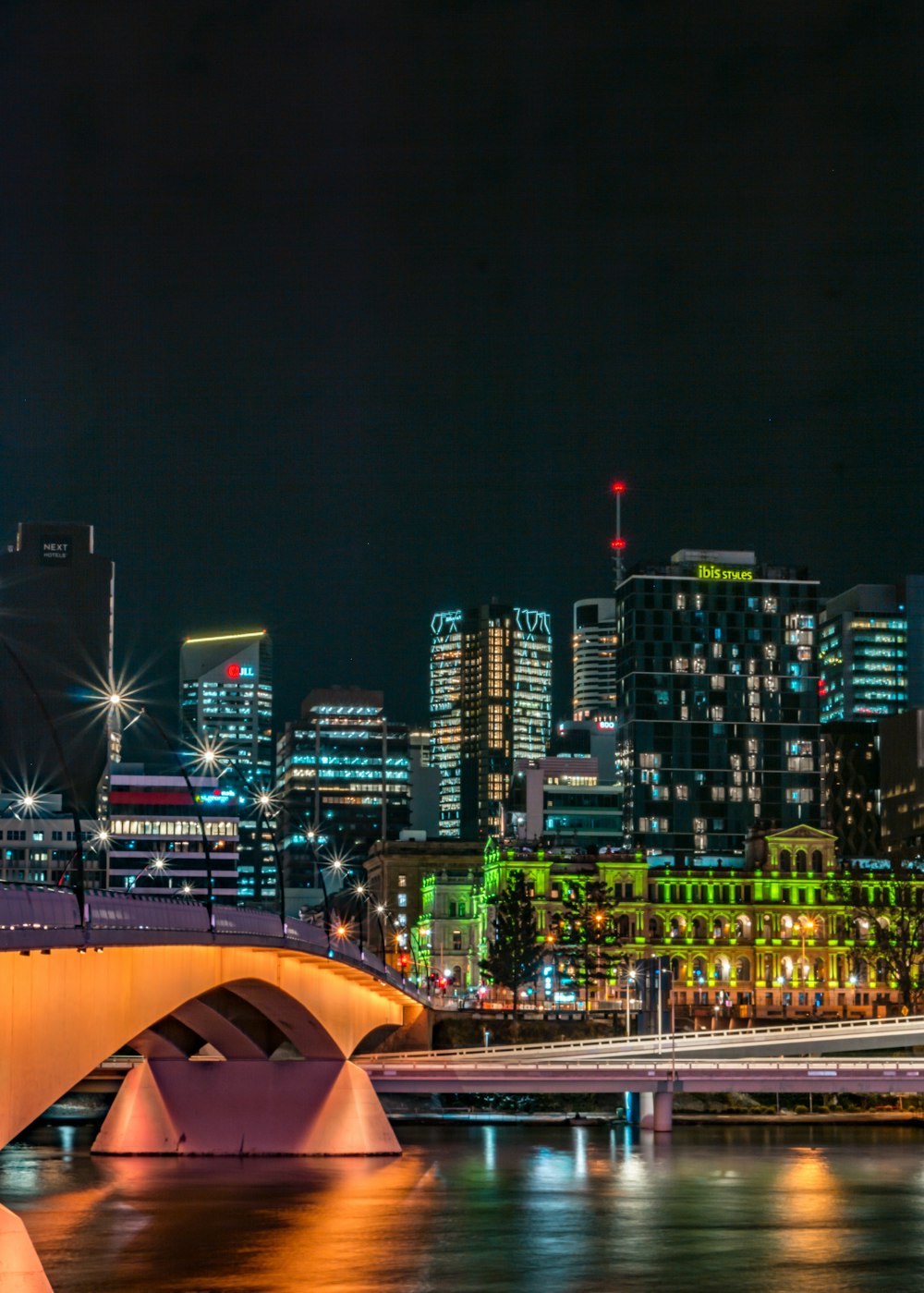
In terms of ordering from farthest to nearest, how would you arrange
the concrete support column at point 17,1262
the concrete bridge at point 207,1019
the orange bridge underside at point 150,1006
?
the concrete bridge at point 207,1019, the orange bridge underside at point 150,1006, the concrete support column at point 17,1262

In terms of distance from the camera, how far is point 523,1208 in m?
87.6

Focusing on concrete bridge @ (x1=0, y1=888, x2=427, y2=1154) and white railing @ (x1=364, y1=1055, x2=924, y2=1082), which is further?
white railing @ (x1=364, y1=1055, x2=924, y2=1082)

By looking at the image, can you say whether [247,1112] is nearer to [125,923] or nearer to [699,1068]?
[699,1068]

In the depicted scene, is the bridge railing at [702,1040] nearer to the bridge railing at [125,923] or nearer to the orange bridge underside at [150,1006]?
the orange bridge underside at [150,1006]

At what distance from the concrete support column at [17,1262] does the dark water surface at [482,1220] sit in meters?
16.0

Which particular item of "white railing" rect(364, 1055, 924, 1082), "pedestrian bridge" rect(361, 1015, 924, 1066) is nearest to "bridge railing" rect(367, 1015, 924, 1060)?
"pedestrian bridge" rect(361, 1015, 924, 1066)

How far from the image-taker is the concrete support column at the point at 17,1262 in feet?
158

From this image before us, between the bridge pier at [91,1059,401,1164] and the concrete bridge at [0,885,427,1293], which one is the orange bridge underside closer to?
the concrete bridge at [0,885,427,1293]

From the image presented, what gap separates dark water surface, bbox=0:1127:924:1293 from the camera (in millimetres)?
68875

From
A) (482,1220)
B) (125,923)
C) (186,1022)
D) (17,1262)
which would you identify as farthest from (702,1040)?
(17,1262)

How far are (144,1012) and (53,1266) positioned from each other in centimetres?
892

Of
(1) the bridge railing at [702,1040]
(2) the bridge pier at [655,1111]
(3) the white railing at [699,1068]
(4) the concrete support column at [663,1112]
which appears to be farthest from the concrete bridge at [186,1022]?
(4) the concrete support column at [663,1112]

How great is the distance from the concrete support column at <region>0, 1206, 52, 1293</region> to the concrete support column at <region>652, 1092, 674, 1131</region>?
8514 cm

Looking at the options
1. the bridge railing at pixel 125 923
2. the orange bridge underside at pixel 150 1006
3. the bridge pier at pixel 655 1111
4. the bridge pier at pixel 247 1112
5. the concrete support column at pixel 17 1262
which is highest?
the bridge railing at pixel 125 923
